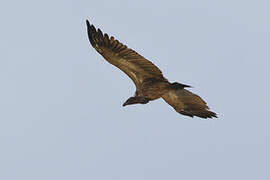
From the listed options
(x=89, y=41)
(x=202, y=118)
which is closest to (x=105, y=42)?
(x=89, y=41)

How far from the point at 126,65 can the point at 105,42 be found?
0.77 m

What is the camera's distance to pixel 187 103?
820 inches

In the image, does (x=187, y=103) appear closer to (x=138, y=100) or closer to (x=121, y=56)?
(x=138, y=100)

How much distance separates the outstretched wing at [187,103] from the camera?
67.8ft

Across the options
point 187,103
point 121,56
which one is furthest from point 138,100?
point 187,103

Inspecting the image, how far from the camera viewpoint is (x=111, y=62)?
771 inches

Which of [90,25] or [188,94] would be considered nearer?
[90,25]

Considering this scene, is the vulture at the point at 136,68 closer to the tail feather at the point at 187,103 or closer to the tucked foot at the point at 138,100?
the tucked foot at the point at 138,100

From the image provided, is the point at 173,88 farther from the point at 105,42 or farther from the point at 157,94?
the point at 105,42

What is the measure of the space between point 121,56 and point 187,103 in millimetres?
2499

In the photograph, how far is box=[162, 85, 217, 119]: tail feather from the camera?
20.7 metres

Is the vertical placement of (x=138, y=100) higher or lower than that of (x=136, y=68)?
lower

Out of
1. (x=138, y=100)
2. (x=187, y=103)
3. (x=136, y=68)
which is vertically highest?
(x=187, y=103)

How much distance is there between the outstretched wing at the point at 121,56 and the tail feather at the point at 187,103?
1380 mm
